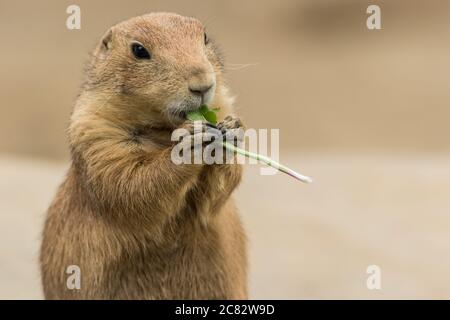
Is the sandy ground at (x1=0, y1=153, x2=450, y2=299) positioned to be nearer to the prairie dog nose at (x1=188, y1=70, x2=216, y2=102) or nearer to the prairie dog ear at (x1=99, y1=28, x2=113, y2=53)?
the prairie dog ear at (x1=99, y1=28, x2=113, y2=53)

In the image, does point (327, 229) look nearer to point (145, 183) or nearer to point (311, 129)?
point (145, 183)

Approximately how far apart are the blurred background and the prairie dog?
0.89 m

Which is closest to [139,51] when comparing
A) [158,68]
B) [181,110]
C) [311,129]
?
[158,68]

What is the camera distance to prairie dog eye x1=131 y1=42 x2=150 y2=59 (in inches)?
256

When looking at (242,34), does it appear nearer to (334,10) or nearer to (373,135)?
(334,10)

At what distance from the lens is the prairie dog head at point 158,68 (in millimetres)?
6137

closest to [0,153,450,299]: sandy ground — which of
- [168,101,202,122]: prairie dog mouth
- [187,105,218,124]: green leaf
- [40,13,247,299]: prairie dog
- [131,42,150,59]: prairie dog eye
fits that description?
[40,13,247,299]: prairie dog

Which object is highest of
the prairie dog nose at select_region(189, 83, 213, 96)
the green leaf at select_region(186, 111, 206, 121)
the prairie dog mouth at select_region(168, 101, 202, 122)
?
the prairie dog nose at select_region(189, 83, 213, 96)

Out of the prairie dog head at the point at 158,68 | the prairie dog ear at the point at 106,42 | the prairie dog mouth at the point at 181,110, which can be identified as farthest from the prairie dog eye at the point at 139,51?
the prairie dog mouth at the point at 181,110

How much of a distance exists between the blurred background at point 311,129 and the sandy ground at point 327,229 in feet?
0.07

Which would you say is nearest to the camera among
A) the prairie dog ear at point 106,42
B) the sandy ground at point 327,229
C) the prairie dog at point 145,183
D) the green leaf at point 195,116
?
the green leaf at point 195,116

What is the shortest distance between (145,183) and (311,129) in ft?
39.3

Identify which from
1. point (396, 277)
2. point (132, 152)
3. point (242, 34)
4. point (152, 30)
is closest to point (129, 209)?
point (132, 152)

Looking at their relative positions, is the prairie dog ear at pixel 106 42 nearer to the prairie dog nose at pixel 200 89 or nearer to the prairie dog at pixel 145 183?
the prairie dog at pixel 145 183
